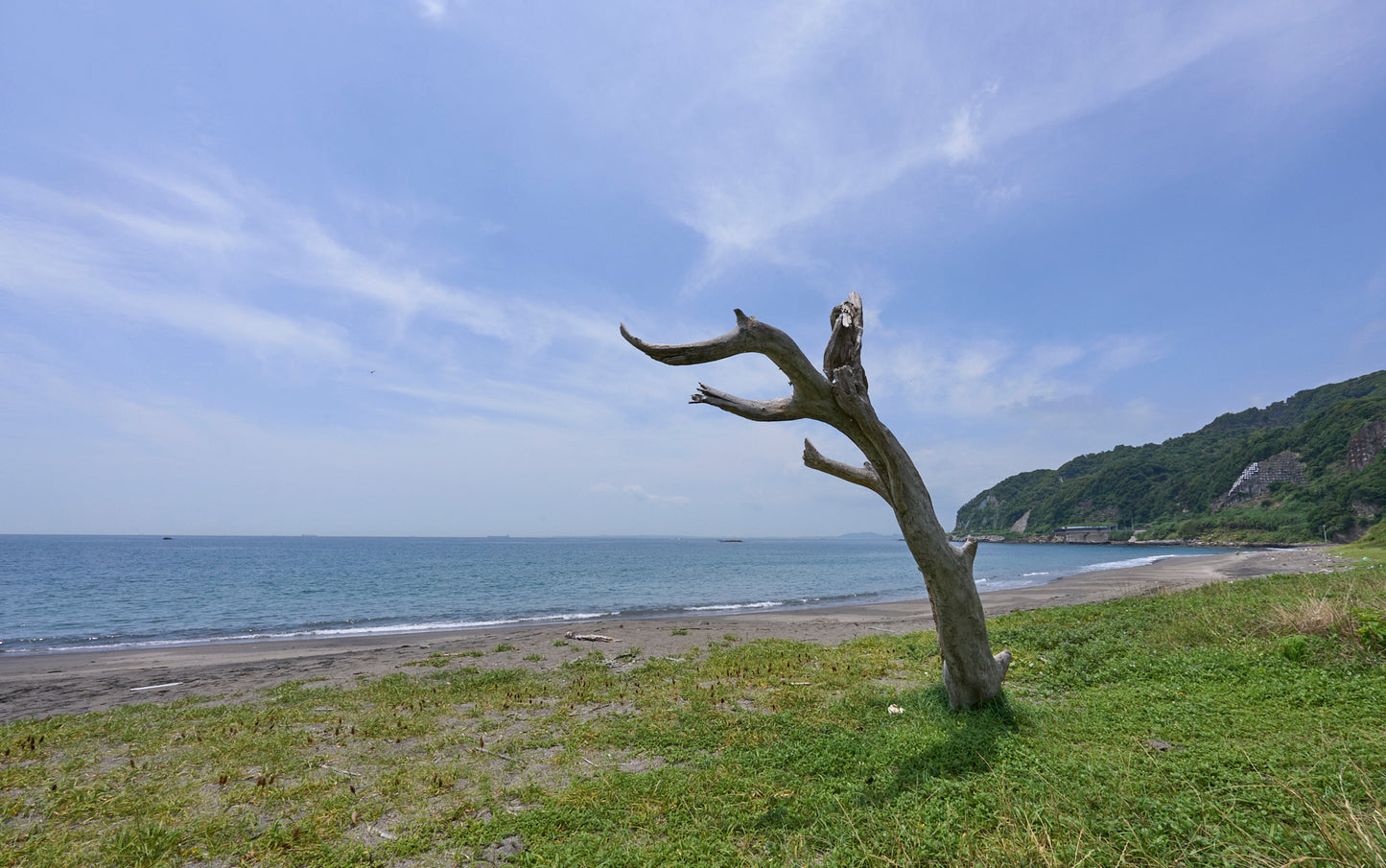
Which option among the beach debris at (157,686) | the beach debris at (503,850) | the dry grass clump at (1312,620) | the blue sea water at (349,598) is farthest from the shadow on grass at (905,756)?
the blue sea water at (349,598)

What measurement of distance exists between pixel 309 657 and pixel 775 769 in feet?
50.5

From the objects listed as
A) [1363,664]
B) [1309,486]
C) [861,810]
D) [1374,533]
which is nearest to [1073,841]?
[861,810]

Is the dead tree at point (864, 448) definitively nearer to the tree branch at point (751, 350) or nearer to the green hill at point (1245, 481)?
the tree branch at point (751, 350)

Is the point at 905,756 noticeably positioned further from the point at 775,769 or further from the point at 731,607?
the point at 731,607

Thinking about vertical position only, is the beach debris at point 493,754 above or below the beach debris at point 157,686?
above

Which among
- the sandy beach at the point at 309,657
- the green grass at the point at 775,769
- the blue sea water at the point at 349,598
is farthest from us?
the blue sea water at the point at 349,598

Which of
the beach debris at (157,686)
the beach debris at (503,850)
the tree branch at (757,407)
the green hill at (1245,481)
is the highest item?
the green hill at (1245,481)

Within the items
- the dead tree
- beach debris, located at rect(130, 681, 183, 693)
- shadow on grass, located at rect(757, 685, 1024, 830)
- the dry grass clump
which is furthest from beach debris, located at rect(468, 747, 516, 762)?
the dry grass clump

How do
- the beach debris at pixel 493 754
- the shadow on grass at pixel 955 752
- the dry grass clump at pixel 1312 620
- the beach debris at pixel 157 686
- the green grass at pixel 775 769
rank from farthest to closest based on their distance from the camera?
1. the beach debris at pixel 157 686
2. the dry grass clump at pixel 1312 620
3. the beach debris at pixel 493 754
4. the shadow on grass at pixel 955 752
5. the green grass at pixel 775 769

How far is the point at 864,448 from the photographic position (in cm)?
666

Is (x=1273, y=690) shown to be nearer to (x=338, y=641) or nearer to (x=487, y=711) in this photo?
(x=487, y=711)

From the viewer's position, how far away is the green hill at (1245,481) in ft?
279

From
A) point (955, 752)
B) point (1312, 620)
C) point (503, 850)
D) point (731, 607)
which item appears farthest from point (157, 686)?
point (731, 607)

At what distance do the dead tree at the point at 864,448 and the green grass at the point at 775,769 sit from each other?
0.72 m
